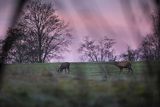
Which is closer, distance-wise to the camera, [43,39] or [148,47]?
[148,47]

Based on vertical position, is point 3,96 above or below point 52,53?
below

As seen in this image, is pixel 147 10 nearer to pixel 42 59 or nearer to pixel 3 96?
pixel 3 96

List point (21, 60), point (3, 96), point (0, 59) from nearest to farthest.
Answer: point (3, 96) < point (0, 59) < point (21, 60)

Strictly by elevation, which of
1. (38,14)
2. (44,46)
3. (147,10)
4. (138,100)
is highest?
(38,14)

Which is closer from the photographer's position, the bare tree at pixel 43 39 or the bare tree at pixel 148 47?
the bare tree at pixel 148 47

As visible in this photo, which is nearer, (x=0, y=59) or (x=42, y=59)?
(x=0, y=59)

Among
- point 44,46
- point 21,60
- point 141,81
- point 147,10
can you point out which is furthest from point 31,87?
point 44,46

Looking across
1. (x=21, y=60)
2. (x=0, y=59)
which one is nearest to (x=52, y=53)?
(x=21, y=60)

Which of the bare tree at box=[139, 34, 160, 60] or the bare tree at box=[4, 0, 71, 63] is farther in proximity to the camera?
the bare tree at box=[4, 0, 71, 63]

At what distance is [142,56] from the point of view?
478 cm

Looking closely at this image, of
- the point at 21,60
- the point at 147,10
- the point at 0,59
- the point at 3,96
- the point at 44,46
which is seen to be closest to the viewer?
the point at 147,10

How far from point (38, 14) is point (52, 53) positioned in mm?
6330

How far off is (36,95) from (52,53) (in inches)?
1838

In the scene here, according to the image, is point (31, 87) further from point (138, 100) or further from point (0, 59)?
point (138, 100)
